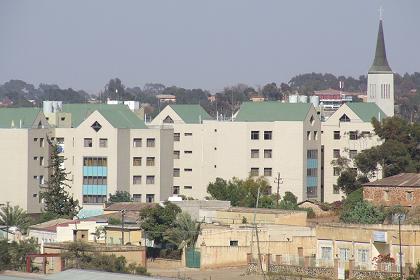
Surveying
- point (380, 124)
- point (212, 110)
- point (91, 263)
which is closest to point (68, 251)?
point (91, 263)

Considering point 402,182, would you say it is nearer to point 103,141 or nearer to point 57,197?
point 57,197

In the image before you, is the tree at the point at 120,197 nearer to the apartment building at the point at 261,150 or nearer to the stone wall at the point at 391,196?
the apartment building at the point at 261,150

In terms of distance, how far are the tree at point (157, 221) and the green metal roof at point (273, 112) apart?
30251 mm

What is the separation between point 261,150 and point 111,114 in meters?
7.98

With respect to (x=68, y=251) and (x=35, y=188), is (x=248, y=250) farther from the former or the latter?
(x=35, y=188)

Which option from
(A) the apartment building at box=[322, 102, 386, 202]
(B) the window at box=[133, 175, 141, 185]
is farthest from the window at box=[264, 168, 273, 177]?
(B) the window at box=[133, 175, 141, 185]

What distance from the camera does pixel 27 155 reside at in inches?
3652

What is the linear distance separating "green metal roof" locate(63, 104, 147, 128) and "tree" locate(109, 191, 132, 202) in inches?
165

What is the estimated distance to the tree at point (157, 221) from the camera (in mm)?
63031

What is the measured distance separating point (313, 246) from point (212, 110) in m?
111

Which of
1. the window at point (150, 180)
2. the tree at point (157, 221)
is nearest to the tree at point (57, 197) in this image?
the window at point (150, 180)

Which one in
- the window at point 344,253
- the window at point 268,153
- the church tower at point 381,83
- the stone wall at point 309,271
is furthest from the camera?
the church tower at point 381,83

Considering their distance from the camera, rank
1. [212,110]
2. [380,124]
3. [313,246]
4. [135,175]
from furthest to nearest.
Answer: [212,110]
[135,175]
[380,124]
[313,246]

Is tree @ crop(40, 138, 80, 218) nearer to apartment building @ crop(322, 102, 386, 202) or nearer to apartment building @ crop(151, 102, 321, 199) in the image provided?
apartment building @ crop(151, 102, 321, 199)
